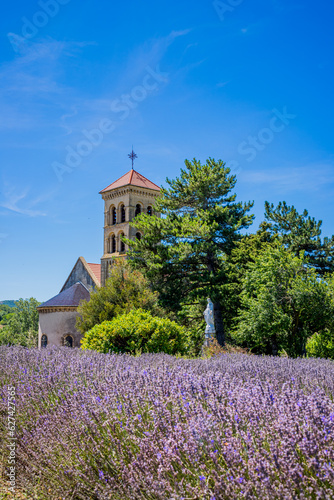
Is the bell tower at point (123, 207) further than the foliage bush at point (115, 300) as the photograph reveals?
Yes

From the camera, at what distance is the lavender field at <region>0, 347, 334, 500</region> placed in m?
1.96

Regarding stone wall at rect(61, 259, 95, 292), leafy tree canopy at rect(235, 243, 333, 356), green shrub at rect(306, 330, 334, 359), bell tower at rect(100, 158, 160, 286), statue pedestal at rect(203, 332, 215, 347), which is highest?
bell tower at rect(100, 158, 160, 286)

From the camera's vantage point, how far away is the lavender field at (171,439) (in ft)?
6.45

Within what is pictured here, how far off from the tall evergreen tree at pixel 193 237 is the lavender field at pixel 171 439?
16.7 meters

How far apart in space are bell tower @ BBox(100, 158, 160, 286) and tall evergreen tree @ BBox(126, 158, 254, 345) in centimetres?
1213

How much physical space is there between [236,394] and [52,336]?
26402mm

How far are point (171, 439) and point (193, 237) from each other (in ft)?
62.1

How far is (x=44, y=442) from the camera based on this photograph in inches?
122

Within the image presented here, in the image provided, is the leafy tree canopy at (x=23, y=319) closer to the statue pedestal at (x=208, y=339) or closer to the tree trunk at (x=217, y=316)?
the tree trunk at (x=217, y=316)

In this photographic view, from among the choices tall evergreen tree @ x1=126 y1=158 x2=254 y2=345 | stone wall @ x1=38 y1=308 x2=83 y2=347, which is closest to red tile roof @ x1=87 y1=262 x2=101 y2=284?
stone wall @ x1=38 y1=308 x2=83 y2=347

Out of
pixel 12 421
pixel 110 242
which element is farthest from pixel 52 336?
pixel 12 421

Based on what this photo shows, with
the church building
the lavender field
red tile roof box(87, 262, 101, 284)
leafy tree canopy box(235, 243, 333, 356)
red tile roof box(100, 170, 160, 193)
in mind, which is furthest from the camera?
red tile roof box(100, 170, 160, 193)

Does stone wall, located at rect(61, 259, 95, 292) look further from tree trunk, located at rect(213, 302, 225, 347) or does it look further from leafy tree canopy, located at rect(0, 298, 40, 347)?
leafy tree canopy, located at rect(0, 298, 40, 347)

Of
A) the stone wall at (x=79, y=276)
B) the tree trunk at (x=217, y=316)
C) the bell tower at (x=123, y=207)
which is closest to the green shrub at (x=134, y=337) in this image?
the tree trunk at (x=217, y=316)
